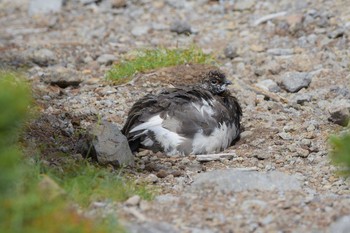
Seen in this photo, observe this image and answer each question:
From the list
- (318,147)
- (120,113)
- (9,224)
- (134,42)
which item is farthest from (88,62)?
(9,224)

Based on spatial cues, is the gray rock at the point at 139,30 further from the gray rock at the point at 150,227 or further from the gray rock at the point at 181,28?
the gray rock at the point at 150,227

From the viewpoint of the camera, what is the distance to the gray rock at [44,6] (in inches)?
525

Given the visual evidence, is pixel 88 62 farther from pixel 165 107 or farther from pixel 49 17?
pixel 165 107

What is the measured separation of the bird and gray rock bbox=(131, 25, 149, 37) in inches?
181

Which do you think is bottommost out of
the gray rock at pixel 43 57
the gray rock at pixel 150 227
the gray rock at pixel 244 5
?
the gray rock at pixel 150 227

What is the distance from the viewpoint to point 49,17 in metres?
13.0

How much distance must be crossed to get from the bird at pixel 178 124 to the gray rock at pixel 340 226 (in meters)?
2.21

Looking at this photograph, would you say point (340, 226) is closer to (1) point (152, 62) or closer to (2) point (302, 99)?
(2) point (302, 99)

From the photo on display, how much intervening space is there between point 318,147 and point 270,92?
70.3 inches

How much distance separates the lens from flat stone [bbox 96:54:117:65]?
34.6ft

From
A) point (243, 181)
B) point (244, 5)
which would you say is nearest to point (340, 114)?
point (243, 181)

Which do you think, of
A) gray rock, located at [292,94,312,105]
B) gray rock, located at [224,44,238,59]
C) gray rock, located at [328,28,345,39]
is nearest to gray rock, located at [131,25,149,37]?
gray rock, located at [224,44,238,59]

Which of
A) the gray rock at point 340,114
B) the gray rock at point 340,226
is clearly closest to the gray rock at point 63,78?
the gray rock at point 340,114

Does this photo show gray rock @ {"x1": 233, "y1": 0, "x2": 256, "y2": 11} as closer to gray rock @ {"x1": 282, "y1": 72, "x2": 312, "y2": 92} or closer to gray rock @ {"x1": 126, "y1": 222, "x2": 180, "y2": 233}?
gray rock @ {"x1": 282, "y1": 72, "x2": 312, "y2": 92}
